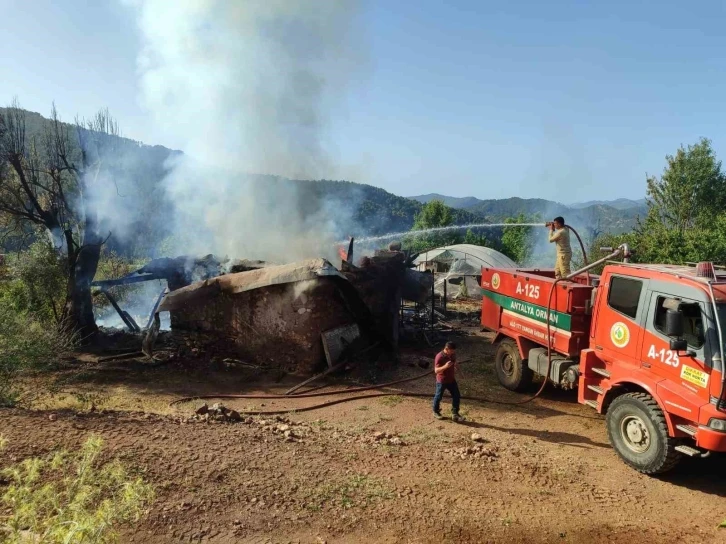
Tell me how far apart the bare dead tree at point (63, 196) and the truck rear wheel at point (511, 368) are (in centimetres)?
1264

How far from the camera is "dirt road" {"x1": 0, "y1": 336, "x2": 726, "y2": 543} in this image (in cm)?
456

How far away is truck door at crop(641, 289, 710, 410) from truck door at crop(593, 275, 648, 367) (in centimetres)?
16

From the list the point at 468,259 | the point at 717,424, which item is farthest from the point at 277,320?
the point at 468,259

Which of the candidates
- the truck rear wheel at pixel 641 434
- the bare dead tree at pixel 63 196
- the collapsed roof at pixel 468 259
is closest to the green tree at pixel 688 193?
the collapsed roof at pixel 468 259

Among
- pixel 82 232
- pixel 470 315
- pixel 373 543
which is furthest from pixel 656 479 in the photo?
pixel 82 232

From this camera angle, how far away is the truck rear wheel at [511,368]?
937 cm

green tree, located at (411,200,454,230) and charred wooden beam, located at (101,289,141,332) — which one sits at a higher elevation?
green tree, located at (411,200,454,230)

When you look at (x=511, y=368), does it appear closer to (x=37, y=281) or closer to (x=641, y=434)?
(x=641, y=434)

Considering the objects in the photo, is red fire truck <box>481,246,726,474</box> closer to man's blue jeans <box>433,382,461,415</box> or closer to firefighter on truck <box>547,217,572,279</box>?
firefighter on truck <box>547,217,572,279</box>

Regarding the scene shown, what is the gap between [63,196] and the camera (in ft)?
48.2

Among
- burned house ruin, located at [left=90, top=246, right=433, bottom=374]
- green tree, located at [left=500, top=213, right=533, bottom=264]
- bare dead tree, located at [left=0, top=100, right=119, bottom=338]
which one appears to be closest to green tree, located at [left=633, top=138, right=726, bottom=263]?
green tree, located at [left=500, top=213, right=533, bottom=264]

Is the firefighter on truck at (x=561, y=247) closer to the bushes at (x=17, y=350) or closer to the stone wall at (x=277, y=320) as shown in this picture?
the stone wall at (x=277, y=320)

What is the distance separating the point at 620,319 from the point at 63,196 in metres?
15.8

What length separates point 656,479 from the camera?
5.96m
